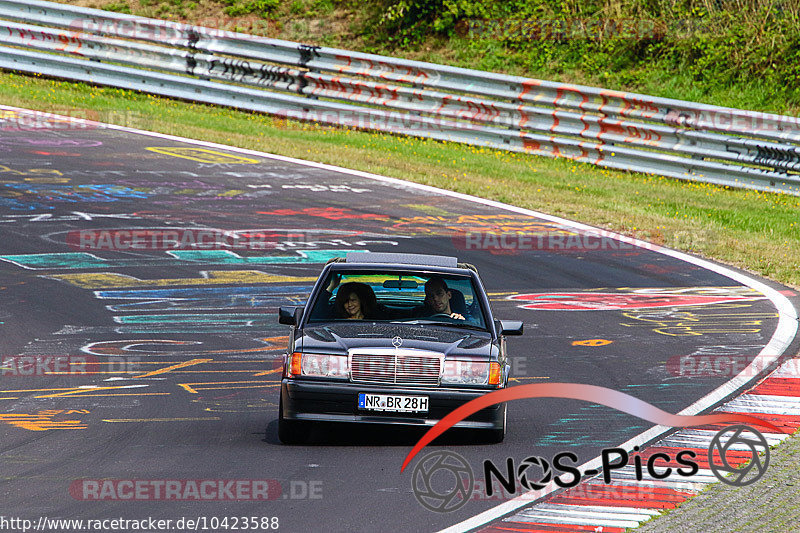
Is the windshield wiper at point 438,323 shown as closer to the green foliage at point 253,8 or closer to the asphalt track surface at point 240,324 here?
the asphalt track surface at point 240,324

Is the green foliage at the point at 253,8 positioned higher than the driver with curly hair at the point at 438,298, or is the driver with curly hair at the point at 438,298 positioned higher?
the green foliage at the point at 253,8

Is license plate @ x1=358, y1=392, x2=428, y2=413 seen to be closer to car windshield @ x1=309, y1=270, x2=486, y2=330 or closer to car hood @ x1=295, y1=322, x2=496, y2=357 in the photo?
car hood @ x1=295, y1=322, x2=496, y2=357

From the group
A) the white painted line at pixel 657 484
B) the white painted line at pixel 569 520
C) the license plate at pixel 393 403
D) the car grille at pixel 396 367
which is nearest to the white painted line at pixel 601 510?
the white painted line at pixel 569 520

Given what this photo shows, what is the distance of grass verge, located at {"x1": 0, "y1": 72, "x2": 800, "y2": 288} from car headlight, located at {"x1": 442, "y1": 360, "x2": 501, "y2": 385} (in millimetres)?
7956

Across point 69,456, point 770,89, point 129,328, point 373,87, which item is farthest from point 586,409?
point 770,89

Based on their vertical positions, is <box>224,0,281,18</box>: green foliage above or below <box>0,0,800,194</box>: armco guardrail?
above

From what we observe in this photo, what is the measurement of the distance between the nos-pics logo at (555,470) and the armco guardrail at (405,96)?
13098 millimetres

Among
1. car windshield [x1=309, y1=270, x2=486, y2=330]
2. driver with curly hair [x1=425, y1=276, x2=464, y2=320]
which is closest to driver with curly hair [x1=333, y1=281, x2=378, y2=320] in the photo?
car windshield [x1=309, y1=270, x2=486, y2=330]

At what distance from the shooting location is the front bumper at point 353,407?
315 inches

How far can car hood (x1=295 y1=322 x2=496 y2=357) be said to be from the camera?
322 inches

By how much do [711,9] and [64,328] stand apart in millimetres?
19389

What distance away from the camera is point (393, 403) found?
8000 mm

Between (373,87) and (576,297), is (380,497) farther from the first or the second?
(373,87)

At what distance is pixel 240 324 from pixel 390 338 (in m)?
4.12
